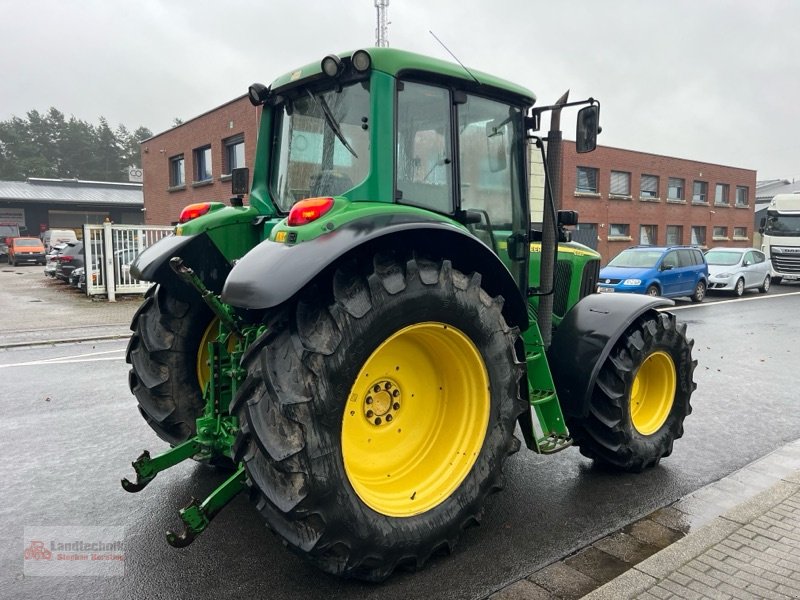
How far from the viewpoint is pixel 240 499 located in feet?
12.6

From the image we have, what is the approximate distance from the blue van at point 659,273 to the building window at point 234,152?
47.7ft

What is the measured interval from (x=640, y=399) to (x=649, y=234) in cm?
2976


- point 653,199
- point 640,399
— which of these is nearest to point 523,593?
point 640,399

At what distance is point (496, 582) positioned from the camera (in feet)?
9.71

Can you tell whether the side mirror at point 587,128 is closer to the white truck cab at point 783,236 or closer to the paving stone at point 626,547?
the paving stone at point 626,547

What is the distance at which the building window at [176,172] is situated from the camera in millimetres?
28391

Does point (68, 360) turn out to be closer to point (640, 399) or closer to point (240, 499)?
point (240, 499)

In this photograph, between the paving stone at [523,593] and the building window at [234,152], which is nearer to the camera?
the paving stone at [523,593]

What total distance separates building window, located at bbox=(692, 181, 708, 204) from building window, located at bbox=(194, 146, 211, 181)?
25893mm

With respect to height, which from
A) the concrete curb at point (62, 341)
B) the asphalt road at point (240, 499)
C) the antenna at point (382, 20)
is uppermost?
the antenna at point (382, 20)

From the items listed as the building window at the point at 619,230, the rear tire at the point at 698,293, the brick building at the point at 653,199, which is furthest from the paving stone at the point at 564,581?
the building window at the point at 619,230

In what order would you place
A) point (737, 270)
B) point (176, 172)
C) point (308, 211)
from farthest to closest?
point (176, 172), point (737, 270), point (308, 211)

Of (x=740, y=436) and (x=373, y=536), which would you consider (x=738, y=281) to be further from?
(x=373, y=536)

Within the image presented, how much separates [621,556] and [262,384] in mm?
2121
